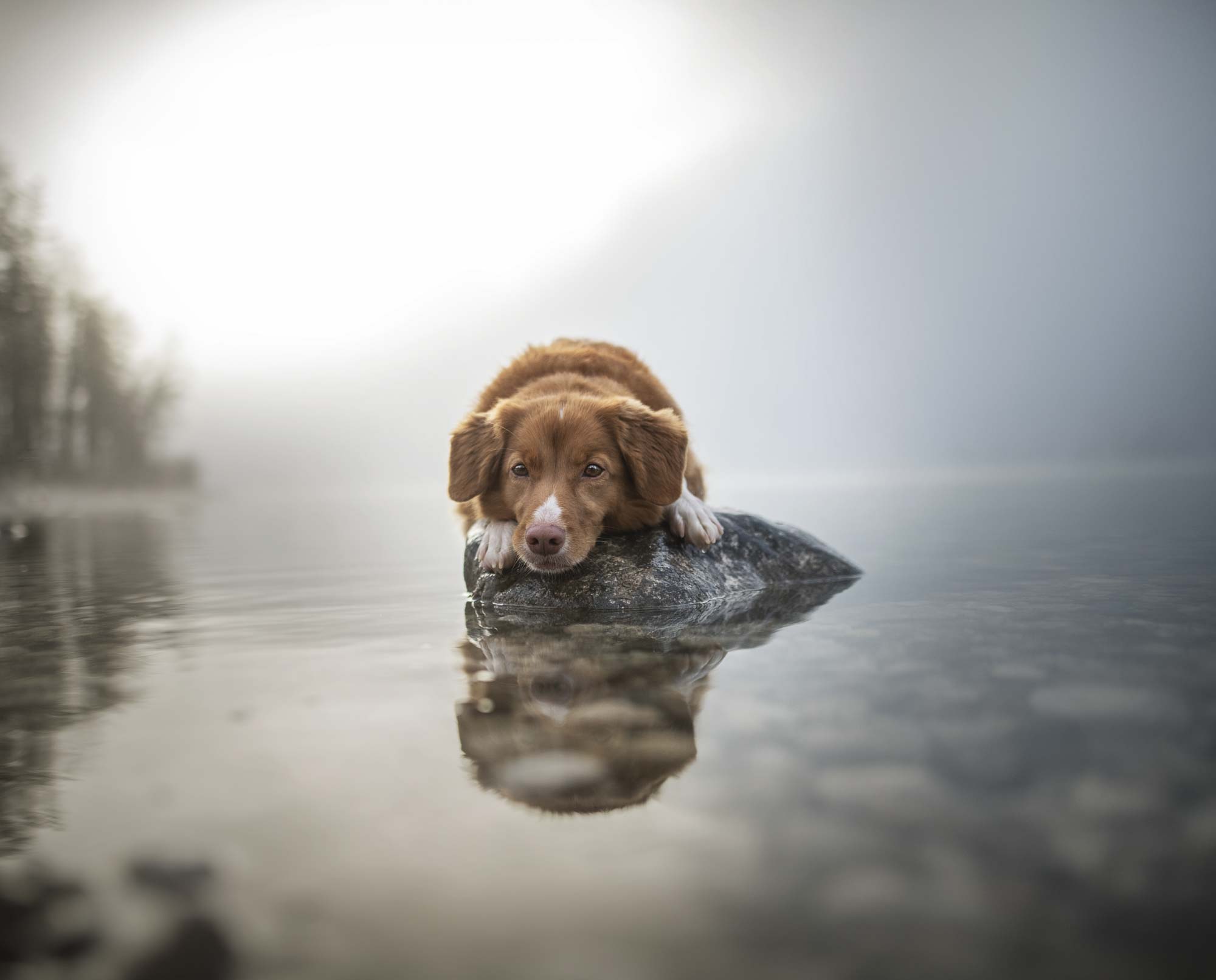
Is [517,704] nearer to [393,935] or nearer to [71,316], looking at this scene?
[393,935]

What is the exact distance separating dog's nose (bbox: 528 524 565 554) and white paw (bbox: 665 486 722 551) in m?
1.22

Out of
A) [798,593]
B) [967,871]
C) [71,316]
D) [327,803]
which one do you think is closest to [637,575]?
[798,593]

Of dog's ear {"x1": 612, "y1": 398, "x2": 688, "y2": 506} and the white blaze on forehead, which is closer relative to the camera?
the white blaze on forehead

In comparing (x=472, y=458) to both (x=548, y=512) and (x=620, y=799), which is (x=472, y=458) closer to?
(x=548, y=512)

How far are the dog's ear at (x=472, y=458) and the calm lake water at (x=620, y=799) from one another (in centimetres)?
113

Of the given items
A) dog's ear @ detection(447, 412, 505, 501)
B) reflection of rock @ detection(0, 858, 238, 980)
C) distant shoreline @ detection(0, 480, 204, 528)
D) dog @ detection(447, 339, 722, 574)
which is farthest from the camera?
distant shoreline @ detection(0, 480, 204, 528)

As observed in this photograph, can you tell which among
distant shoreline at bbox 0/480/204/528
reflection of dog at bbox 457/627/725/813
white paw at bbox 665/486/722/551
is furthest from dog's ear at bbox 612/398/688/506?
distant shoreline at bbox 0/480/204/528

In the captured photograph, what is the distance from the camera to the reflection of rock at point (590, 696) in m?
2.36

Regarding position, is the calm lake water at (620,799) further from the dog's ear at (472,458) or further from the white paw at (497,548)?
the dog's ear at (472,458)

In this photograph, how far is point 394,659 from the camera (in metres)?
4.15

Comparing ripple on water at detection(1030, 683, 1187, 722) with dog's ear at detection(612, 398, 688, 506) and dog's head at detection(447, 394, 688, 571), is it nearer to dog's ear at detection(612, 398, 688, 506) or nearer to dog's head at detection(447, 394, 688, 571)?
dog's head at detection(447, 394, 688, 571)

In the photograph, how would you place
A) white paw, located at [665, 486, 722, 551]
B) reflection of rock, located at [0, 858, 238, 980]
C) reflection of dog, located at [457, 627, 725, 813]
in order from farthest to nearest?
white paw, located at [665, 486, 722, 551] → reflection of dog, located at [457, 627, 725, 813] → reflection of rock, located at [0, 858, 238, 980]

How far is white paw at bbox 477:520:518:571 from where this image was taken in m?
5.73

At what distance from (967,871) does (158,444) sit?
49.0 meters
